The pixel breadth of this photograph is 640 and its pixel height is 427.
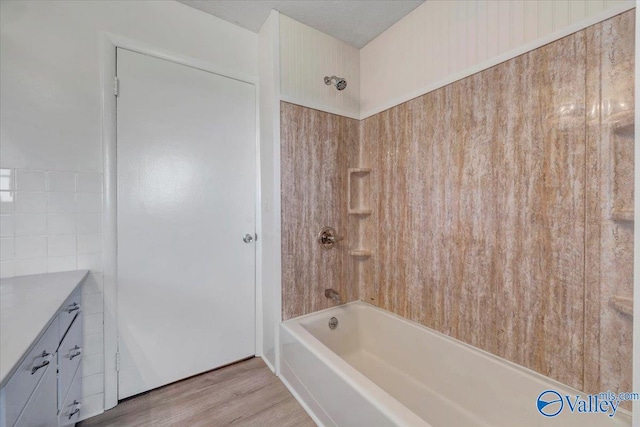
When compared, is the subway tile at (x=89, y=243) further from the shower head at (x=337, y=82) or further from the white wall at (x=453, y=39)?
the white wall at (x=453, y=39)

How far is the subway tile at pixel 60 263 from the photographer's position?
138cm

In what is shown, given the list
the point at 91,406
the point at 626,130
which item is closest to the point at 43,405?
the point at 91,406

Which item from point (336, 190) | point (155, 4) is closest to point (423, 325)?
point (336, 190)

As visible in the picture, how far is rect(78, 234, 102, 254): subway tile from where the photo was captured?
145 centimetres

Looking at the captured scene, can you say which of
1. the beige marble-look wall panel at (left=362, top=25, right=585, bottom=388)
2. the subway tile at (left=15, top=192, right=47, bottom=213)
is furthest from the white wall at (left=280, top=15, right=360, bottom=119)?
the subway tile at (left=15, top=192, right=47, bottom=213)

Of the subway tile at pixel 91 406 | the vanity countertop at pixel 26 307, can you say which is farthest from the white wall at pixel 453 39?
the subway tile at pixel 91 406

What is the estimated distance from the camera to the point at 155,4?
1630 millimetres

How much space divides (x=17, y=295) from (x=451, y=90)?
7.69ft

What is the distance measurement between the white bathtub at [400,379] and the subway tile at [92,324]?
3.56ft

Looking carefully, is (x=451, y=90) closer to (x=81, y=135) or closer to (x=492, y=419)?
(x=492, y=419)

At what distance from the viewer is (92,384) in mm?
1469

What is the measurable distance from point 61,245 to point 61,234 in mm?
60

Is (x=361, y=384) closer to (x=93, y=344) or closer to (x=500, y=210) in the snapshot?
(x=500, y=210)

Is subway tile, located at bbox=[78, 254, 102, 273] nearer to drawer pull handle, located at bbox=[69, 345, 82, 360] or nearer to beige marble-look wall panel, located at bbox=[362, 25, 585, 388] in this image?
drawer pull handle, located at bbox=[69, 345, 82, 360]
